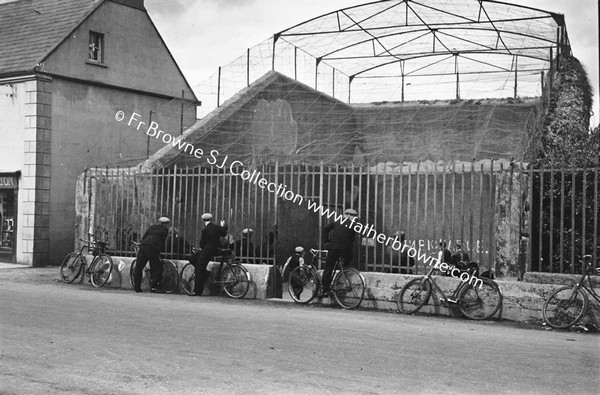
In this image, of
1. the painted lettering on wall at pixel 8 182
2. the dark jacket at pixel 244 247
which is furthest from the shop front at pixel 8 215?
the dark jacket at pixel 244 247

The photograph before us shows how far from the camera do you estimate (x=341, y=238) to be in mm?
12906

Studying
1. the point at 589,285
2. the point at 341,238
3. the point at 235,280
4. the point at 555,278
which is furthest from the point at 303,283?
the point at 589,285

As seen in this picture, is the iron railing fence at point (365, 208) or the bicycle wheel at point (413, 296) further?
the bicycle wheel at point (413, 296)

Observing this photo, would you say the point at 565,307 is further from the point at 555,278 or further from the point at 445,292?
the point at 445,292

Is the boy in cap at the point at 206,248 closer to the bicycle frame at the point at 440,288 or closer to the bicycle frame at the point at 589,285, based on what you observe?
the bicycle frame at the point at 440,288

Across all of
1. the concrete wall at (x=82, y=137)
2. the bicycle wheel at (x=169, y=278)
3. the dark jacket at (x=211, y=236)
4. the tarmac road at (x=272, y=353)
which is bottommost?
the tarmac road at (x=272, y=353)

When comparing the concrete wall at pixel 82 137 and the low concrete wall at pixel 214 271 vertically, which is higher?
the concrete wall at pixel 82 137

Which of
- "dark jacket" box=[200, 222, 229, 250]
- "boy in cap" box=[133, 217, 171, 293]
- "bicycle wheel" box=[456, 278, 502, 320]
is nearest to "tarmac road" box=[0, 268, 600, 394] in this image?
"bicycle wheel" box=[456, 278, 502, 320]

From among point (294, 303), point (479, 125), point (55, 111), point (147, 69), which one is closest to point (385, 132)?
point (479, 125)

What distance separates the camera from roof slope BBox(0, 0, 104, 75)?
2159 cm

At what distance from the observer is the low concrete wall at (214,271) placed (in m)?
13.9

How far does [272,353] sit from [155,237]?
733 centimetres

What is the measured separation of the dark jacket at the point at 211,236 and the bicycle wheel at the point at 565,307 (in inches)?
243

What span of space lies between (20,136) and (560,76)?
15.0 meters
